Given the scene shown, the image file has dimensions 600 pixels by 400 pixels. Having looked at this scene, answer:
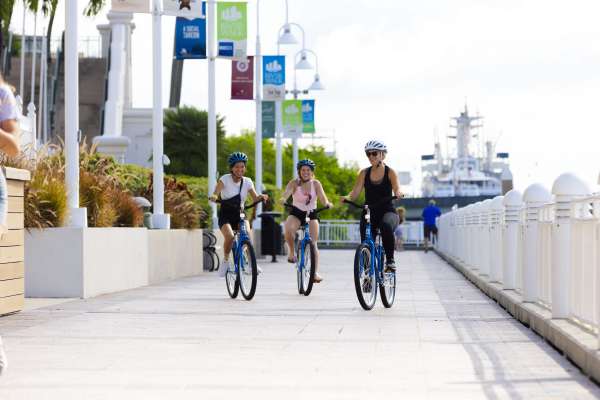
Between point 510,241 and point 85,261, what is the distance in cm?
510

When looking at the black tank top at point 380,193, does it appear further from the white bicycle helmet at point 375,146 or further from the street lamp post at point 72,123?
the street lamp post at point 72,123

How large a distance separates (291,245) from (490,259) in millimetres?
3138

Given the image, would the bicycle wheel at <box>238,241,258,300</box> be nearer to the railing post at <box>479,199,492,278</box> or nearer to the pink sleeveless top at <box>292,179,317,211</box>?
the pink sleeveless top at <box>292,179,317,211</box>

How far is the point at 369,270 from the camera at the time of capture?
1442cm

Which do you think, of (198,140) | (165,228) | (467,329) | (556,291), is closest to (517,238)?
(467,329)

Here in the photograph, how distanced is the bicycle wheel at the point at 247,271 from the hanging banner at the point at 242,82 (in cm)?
2092

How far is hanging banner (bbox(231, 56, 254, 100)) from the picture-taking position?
1467 inches

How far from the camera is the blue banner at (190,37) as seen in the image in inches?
1150

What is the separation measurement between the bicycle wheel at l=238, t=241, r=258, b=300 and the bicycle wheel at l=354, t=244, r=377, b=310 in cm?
174

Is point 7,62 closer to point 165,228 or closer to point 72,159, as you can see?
point 165,228

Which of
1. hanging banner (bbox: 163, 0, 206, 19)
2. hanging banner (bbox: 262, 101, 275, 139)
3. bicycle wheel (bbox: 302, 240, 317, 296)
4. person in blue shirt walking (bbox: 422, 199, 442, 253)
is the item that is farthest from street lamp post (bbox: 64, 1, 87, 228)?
person in blue shirt walking (bbox: 422, 199, 442, 253)

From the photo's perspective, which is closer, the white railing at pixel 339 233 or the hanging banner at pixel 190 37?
the hanging banner at pixel 190 37

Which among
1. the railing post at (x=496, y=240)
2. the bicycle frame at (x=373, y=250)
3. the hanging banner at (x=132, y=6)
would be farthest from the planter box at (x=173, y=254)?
the bicycle frame at (x=373, y=250)

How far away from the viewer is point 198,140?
2212 inches
